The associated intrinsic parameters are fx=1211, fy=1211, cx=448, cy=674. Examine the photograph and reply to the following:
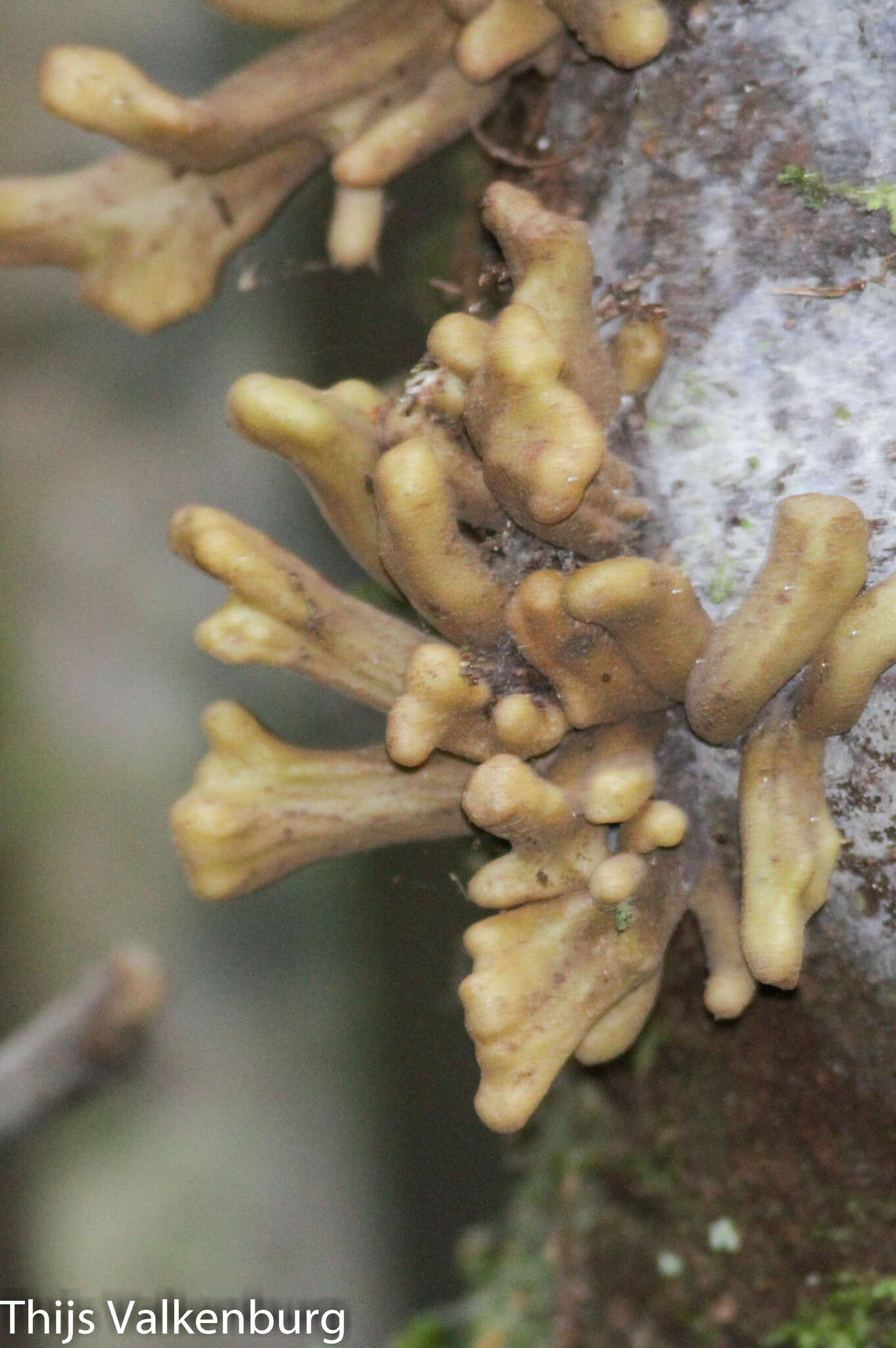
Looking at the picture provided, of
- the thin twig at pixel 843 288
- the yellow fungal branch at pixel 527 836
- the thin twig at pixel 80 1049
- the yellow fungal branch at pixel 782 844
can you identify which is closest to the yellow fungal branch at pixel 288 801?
the yellow fungal branch at pixel 527 836

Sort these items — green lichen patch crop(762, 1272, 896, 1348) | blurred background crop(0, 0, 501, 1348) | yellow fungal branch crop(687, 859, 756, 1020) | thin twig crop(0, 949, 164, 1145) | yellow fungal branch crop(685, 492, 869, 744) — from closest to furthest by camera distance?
yellow fungal branch crop(685, 492, 869, 744), yellow fungal branch crop(687, 859, 756, 1020), green lichen patch crop(762, 1272, 896, 1348), thin twig crop(0, 949, 164, 1145), blurred background crop(0, 0, 501, 1348)

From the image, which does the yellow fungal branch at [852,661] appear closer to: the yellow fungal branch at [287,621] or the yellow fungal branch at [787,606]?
the yellow fungal branch at [787,606]

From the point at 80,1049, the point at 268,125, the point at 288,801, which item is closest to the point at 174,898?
the point at 80,1049

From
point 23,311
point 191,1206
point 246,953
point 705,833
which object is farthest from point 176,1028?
point 705,833

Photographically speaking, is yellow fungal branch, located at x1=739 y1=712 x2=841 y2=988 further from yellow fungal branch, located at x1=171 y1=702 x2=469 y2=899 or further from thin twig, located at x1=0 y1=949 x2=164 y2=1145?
thin twig, located at x1=0 y1=949 x2=164 y2=1145

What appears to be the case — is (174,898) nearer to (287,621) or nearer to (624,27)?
(287,621)

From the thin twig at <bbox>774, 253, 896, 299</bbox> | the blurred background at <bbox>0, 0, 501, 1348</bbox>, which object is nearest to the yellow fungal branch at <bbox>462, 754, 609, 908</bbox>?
the thin twig at <bbox>774, 253, 896, 299</bbox>
